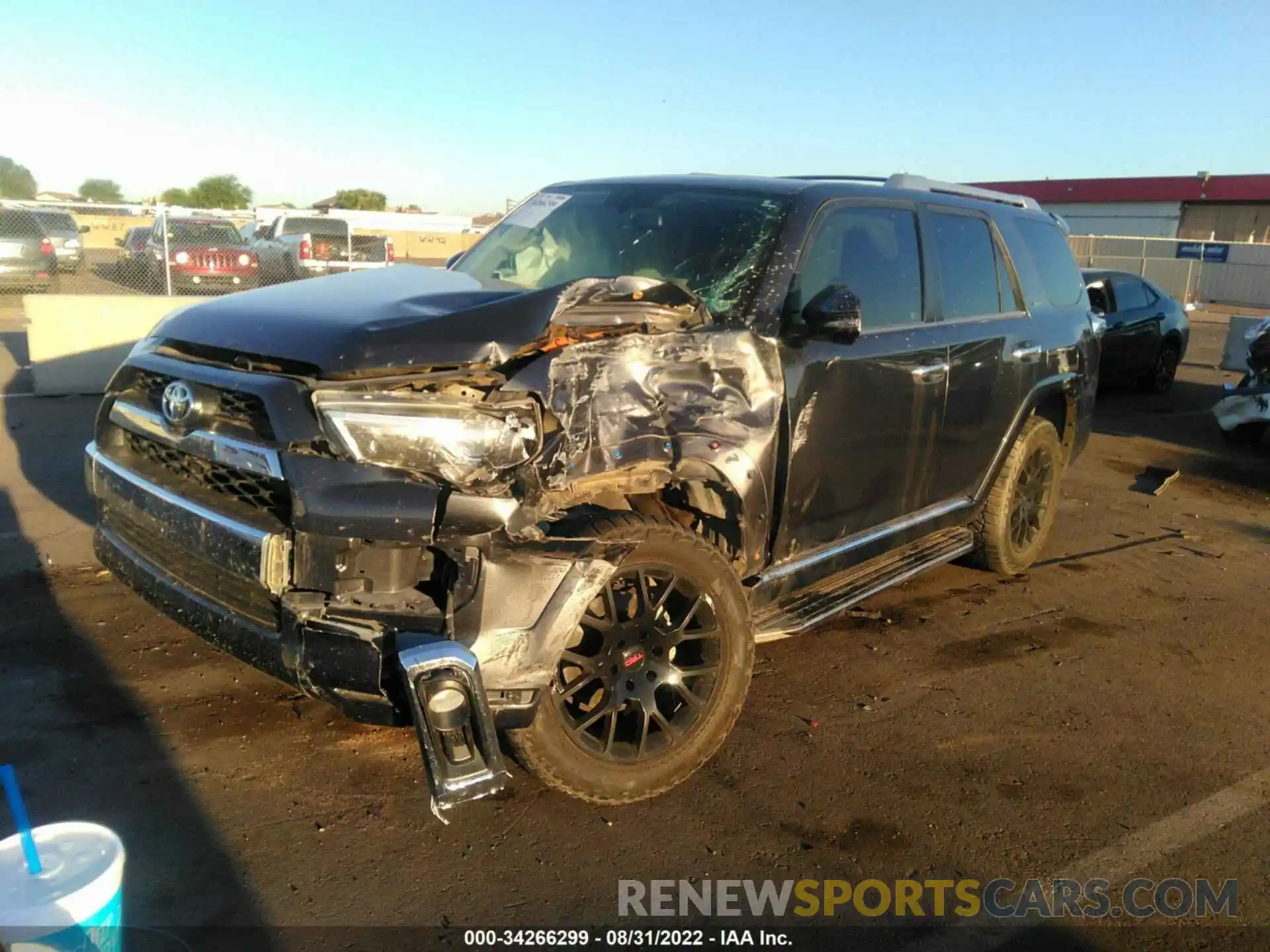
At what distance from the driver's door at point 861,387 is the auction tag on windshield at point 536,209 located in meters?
1.39

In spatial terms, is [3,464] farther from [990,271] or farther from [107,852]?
[990,271]

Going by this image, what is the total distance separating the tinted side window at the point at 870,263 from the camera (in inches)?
158

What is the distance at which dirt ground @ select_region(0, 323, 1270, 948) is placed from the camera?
2.91m

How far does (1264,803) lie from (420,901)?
293 cm

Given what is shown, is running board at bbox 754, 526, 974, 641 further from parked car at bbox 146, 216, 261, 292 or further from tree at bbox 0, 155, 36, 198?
tree at bbox 0, 155, 36, 198

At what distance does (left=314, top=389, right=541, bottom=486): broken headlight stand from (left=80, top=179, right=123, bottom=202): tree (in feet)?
232

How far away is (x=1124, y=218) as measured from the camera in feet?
146

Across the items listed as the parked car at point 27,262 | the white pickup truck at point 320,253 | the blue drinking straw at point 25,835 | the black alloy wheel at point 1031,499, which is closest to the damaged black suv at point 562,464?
the blue drinking straw at point 25,835

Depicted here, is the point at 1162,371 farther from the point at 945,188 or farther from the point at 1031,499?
the point at 945,188

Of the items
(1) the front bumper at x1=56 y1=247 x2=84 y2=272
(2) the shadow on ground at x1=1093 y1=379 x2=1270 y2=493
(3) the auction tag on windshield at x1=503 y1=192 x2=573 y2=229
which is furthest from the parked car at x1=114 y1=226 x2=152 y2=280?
(2) the shadow on ground at x1=1093 y1=379 x2=1270 y2=493

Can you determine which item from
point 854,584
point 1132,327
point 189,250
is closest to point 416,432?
point 854,584

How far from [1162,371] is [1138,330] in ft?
3.74

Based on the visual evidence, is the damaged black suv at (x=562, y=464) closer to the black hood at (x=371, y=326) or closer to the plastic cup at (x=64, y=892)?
the black hood at (x=371, y=326)

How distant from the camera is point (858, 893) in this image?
299 cm
